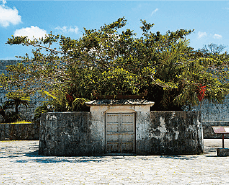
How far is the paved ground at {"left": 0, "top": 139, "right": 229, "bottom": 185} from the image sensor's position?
572 centimetres

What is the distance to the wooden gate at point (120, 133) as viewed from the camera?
32.0 ft

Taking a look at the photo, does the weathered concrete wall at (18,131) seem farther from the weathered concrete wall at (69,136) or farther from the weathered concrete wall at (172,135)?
the weathered concrete wall at (172,135)

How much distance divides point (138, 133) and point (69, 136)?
234 cm

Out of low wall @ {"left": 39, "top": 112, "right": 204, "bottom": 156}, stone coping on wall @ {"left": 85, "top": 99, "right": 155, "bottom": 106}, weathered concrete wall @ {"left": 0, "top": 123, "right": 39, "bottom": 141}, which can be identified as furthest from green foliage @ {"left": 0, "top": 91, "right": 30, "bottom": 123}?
stone coping on wall @ {"left": 85, "top": 99, "right": 155, "bottom": 106}

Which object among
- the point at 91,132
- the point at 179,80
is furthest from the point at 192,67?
the point at 91,132

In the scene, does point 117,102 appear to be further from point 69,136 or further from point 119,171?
point 119,171

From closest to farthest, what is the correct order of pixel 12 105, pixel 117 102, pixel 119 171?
1. pixel 119 171
2. pixel 117 102
3. pixel 12 105

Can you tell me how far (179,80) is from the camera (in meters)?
10.5

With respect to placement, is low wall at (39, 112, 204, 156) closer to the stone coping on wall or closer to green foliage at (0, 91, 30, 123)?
the stone coping on wall

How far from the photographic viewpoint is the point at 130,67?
10.5m

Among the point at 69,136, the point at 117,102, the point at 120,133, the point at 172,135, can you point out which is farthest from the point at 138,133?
the point at 69,136

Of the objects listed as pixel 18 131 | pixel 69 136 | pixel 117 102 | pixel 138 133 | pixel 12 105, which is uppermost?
pixel 12 105

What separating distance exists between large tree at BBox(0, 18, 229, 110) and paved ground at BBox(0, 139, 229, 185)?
2.53 m

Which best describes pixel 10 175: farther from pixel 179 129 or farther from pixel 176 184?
pixel 179 129
